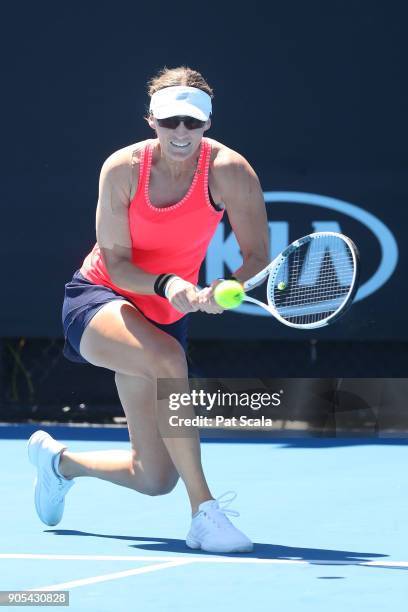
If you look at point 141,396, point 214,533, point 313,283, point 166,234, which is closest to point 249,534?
point 214,533

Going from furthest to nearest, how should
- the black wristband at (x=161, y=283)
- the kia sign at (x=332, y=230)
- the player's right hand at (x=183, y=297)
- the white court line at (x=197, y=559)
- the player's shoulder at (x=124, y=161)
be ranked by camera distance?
the kia sign at (x=332, y=230)
the player's shoulder at (x=124, y=161)
the black wristband at (x=161, y=283)
the player's right hand at (x=183, y=297)
the white court line at (x=197, y=559)

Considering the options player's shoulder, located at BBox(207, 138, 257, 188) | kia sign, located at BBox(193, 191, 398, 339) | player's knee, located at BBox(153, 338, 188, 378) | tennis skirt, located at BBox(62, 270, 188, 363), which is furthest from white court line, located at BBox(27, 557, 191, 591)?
kia sign, located at BBox(193, 191, 398, 339)

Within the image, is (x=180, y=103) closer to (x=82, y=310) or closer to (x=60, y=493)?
(x=82, y=310)

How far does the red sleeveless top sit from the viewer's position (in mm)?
3980

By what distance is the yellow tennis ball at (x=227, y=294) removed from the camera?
3.70 metres

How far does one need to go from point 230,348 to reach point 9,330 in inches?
38.6

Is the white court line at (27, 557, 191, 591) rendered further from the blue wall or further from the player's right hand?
the blue wall

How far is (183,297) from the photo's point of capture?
376 centimetres

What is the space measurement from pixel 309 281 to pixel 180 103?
744 mm

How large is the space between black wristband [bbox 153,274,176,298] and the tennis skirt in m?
0.21

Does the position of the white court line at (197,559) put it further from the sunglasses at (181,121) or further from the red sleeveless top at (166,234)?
the sunglasses at (181,121)

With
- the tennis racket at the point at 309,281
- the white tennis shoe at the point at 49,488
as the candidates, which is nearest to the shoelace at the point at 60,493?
the white tennis shoe at the point at 49,488

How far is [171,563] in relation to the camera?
3.63 meters

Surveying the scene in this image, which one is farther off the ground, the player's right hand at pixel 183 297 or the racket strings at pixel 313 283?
the racket strings at pixel 313 283
